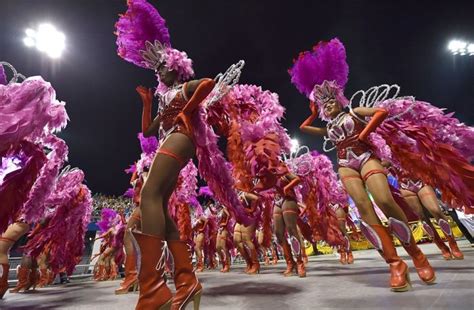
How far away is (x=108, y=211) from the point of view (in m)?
10.7

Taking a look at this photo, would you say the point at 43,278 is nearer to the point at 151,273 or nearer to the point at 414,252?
the point at 151,273

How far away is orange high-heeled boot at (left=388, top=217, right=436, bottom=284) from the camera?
8.27 ft

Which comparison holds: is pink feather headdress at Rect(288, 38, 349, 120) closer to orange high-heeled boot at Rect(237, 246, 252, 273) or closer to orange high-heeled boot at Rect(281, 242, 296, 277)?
orange high-heeled boot at Rect(281, 242, 296, 277)

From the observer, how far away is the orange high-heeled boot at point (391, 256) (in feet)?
7.73

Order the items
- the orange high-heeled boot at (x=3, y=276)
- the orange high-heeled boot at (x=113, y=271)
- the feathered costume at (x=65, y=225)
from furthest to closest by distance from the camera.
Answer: the orange high-heeled boot at (x=113, y=271) < the feathered costume at (x=65, y=225) < the orange high-heeled boot at (x=3, y=276)

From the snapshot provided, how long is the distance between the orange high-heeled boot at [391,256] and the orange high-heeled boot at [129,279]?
9.34ft

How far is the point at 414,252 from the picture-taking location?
260cm

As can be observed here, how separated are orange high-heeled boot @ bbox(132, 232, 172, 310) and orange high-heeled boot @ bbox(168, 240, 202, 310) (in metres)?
0.24

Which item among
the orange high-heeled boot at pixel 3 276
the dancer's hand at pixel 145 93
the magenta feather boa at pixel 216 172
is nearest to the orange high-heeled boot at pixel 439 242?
the magenta feather boa at pixel 216 172

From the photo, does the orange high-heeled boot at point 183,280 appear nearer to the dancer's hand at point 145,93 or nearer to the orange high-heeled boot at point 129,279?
the dancer's hand at point 145,93

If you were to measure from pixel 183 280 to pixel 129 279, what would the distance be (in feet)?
7.34

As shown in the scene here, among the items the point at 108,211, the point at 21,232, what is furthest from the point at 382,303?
the point at 108,211

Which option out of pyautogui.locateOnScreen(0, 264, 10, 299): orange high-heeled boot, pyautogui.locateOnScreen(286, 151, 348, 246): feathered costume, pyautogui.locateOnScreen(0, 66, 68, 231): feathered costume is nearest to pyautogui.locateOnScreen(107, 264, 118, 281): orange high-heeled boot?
pyautogui.locateOnScreen(0, 264, 10, 299): orange high-heeled boot

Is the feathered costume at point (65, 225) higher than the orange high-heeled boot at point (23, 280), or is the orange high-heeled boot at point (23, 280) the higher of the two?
the feathered costume at point (65, 225)
